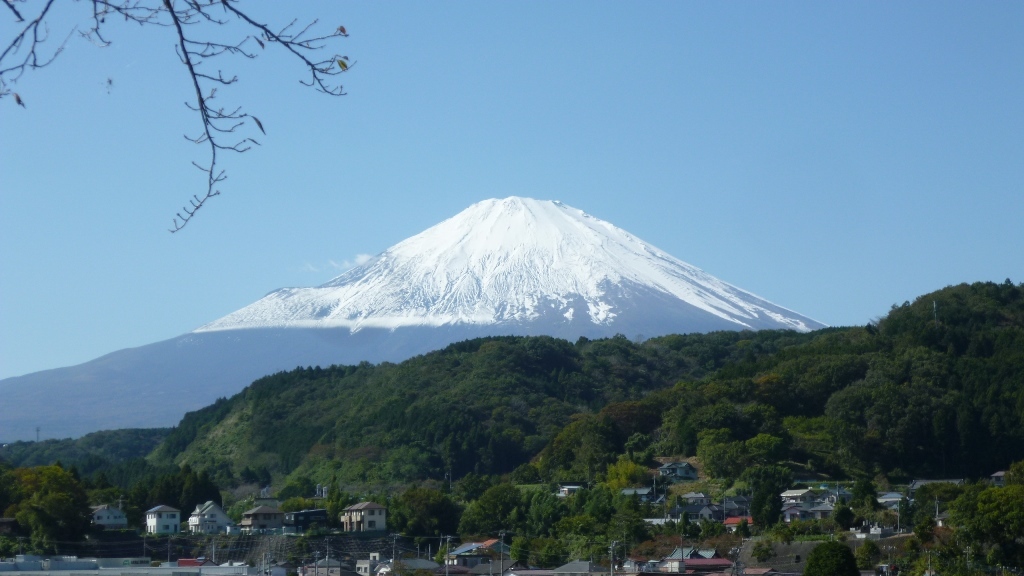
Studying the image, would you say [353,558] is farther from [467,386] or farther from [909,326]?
[909,326]

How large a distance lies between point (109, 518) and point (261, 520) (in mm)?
3512

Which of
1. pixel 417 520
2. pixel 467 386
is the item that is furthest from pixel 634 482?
pixel 467 386

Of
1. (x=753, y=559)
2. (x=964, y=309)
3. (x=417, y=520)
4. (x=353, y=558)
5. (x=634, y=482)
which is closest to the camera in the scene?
(x=753, y=559)

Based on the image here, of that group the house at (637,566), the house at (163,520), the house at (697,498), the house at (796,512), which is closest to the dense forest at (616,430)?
the house at (796,512)

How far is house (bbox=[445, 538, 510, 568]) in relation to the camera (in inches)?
1207

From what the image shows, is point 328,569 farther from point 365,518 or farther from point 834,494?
point 834,494

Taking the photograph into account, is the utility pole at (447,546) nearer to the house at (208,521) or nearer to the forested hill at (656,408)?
the house at (208,521)

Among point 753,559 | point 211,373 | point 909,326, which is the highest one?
point 211,373

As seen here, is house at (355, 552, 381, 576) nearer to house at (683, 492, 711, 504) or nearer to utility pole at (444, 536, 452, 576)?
utility pole at (444, 536, 452, 576)

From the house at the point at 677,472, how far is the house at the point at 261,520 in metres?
9.96

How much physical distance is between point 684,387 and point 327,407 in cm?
1626

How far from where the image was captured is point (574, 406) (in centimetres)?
5194

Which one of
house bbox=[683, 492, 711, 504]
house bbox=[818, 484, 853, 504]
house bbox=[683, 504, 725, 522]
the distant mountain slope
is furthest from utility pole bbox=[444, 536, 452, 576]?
the distant mountain slope

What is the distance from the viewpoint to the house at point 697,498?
3500 centimetres
